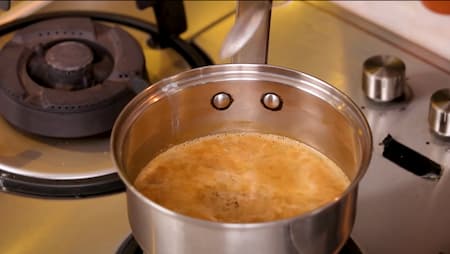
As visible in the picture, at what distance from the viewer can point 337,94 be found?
0.55 meters

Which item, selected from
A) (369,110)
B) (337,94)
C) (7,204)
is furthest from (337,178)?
(7,204)

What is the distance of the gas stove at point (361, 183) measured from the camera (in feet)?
2.08

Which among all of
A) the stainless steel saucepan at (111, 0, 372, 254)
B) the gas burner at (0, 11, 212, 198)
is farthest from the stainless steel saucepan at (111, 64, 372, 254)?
the gas burner at (0, 11, 212, 198)

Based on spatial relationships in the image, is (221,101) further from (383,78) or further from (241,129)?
(383,78)

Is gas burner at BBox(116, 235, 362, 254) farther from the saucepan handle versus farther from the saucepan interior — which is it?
the saucepan handle

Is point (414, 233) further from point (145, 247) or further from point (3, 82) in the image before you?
point (3, 82)

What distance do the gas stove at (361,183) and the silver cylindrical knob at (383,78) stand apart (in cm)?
1

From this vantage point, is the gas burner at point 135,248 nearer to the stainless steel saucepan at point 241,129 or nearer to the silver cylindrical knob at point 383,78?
the stainless steel saucepan at point 241,129

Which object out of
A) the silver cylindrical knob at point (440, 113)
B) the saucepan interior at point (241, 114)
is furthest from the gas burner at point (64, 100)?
the silver cylindrical knob at point (440, 113)

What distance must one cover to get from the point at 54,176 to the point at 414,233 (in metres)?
0.32

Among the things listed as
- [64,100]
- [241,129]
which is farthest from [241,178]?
[64,100]

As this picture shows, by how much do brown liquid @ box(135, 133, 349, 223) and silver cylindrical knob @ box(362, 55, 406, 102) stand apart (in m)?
0.16

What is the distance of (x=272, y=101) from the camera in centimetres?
60

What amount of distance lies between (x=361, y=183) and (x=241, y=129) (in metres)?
0.13
